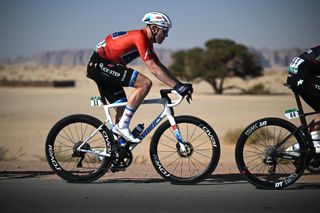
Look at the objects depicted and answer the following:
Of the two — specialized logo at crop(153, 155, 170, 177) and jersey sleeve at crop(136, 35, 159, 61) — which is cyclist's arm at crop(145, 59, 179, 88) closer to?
jersey sleeve at crop(136, 35, 159, 61)

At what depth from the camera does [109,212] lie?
5.32m

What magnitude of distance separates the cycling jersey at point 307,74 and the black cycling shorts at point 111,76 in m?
1.92

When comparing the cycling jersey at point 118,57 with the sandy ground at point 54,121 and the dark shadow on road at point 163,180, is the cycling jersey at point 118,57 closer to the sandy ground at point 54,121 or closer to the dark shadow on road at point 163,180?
the dark shadow on road at point 163,180

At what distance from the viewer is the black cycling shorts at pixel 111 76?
662 centimetres

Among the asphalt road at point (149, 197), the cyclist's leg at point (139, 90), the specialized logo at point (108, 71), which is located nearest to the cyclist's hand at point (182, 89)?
the cyclist's leg at point (139, 90)

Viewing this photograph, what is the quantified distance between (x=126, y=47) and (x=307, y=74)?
223cm

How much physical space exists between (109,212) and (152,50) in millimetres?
2250

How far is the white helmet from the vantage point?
6.57m

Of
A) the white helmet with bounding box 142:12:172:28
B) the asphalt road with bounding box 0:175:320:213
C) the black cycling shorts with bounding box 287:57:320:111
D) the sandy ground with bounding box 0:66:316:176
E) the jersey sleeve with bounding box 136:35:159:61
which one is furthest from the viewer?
the sandy ground with bounding box 0:66:316:176

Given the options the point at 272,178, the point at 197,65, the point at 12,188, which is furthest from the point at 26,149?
the point at 197,65

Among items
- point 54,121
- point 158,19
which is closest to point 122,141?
point 158,19

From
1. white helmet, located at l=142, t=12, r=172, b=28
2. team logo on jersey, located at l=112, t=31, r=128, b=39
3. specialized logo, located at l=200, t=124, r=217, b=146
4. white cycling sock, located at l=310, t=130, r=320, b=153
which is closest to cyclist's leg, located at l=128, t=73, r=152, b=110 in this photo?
team logo on jersey, located at l=112, t=31, r=128, b=39

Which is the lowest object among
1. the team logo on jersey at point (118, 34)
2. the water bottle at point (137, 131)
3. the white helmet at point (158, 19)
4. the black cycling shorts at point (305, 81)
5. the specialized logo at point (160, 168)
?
the specialized logo at point (160, 168)

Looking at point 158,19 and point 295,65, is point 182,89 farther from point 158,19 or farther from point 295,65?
point 295,65
